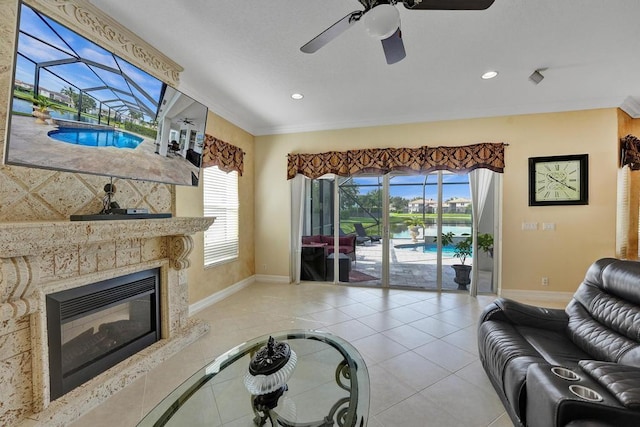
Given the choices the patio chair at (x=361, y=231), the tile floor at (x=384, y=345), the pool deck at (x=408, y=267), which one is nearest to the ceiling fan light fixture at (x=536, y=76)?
the pool deck at (x=408, y=267)

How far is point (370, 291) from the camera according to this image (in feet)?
14.5

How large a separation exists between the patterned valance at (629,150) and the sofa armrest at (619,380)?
3919mm

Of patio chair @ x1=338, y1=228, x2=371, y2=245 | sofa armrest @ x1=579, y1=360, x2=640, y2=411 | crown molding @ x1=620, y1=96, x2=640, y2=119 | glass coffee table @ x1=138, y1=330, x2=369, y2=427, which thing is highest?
crown molding @ x1=620, y1=96, x2=640, y2=119

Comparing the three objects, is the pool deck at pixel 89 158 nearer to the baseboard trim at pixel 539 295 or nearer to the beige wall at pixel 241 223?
the beige wall at pixel 241 223

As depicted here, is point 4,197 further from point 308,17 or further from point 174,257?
point 308,17

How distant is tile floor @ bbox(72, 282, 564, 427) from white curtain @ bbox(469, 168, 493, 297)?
0.95 feet

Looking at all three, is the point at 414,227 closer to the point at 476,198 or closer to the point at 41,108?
the point at 476,198

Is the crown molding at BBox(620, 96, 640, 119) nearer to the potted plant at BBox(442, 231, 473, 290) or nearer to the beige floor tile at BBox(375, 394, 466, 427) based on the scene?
the potted plant at BBox(442, 231, 473, 290)

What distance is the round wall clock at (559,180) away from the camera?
3.78 metres

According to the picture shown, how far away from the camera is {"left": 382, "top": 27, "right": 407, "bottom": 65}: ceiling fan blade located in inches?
70.1

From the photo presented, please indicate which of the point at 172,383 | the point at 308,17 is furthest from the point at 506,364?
the point at 308,17

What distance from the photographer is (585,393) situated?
1161mm

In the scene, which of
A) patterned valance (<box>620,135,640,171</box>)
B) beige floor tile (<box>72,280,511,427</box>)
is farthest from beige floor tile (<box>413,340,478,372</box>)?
patterned valance (<box>620,135,640,171</box>)

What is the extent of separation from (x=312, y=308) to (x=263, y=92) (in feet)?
9.50
